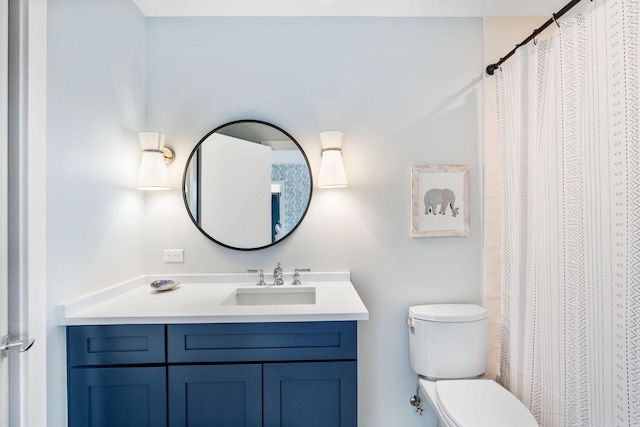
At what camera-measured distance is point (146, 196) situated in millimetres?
1994

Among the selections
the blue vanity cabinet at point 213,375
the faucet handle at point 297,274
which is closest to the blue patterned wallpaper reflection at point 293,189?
the faucet handle at point 297,274

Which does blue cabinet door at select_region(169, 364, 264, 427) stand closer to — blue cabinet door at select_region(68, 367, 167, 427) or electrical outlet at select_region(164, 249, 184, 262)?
blue cabinet door at select_region(68, 367, 167, 427)

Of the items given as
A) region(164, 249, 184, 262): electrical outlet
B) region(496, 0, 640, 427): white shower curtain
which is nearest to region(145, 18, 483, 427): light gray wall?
region(164, 249, 184, 262): electrical outlet

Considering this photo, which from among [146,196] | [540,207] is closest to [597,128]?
[540,207]

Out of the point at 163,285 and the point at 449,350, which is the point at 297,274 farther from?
Result: the point at 449,350

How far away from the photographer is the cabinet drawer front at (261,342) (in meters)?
1.41

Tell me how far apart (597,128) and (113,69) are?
209cm

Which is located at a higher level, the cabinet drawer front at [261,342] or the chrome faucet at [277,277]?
the chrome faucet at [277,277]

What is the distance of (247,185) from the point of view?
1.99 meters

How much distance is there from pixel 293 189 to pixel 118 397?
126 cm

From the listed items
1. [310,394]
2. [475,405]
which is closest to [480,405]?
[475,405]

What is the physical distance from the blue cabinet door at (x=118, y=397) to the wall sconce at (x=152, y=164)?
902 mm

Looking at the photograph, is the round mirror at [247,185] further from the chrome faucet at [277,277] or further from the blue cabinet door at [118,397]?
the blue cabinet door at [118,397]

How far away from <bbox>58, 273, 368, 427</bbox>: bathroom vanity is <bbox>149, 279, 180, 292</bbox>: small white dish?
312 mm
